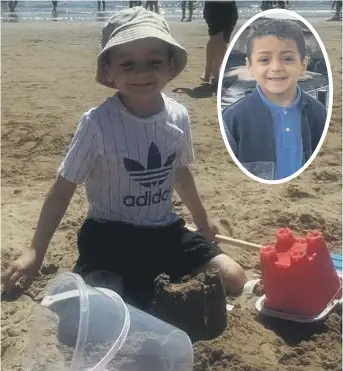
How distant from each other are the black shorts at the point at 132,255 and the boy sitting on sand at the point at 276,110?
0.51 meters

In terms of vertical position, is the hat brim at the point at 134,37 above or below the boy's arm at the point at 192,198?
above

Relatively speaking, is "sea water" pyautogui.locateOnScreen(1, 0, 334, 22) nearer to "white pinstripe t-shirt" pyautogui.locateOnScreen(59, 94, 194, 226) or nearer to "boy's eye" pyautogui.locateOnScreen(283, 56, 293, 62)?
"boy's eye" pyautogui.locateOnScreen(283, 56, 293, 62)

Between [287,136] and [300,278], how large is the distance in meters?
0.58

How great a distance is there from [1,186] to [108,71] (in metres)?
1.42

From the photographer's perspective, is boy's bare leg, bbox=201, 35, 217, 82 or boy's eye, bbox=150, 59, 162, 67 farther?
boy's bare leg, bbox=201, 35, 217, 82

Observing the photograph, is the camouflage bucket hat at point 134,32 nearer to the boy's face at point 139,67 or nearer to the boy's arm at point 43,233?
the boy's face at point 139,67

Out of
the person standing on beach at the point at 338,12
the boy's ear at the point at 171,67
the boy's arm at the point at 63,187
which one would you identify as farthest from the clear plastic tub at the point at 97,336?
the person standing on beach at the point at 338,12

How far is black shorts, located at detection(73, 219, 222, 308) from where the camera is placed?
87.8 inches

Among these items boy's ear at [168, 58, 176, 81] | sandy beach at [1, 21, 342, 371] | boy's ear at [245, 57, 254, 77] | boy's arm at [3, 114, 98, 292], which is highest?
Answer: boy's ear at [168, 58, 176, 81]

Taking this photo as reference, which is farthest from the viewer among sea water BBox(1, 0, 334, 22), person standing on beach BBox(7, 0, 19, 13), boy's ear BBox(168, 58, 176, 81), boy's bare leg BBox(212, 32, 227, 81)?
person standing on beach BBox(7, 0, 19, 13)

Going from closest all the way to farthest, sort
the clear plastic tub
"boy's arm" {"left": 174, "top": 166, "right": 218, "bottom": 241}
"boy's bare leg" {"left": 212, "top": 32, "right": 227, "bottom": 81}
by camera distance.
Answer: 1. the clear plastic tub
2. "boy's arm" {"left": 174, "top": 166, "right": 218, "bottom": 241}
3. "boy's bare leg" {"left": 212, "top": 32, "right": 227, "bottom": 81}

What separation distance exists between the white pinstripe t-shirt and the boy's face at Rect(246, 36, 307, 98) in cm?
32

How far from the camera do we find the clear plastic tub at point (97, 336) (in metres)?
1.67

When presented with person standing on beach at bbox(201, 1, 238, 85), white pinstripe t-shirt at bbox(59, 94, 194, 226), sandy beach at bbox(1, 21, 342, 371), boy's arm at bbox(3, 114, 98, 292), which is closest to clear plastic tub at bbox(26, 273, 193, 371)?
sandy beach at bbox(1, 21, 342, 371)
